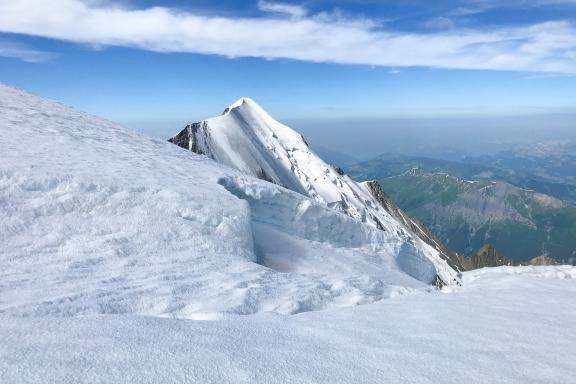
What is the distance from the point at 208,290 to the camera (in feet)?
31.3

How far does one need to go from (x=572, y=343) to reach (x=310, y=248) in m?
12.4

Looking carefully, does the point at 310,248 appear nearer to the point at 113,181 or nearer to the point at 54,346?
the point at 113,181

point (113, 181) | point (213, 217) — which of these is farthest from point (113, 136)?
point (213, 217)

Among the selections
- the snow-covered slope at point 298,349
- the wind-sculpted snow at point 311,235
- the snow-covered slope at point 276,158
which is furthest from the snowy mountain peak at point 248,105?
the snow-covered slope at point 298,349

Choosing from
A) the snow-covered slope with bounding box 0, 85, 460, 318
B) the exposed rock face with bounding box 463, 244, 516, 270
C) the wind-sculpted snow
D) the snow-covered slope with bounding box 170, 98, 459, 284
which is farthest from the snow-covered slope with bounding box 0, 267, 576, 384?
the exposed rock face with bounding box 463, 244, 516, 270

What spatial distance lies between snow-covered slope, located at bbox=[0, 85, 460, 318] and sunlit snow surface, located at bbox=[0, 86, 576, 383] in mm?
50

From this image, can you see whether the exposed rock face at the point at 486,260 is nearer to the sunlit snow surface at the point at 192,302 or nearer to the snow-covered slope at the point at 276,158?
the snow-covered slope at the point at 276,158

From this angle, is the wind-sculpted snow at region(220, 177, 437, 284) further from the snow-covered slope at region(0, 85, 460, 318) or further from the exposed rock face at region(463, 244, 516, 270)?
the exposed rock face at region(463, 244, 516, 270)

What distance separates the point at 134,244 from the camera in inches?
449

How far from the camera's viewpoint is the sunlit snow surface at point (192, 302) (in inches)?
212

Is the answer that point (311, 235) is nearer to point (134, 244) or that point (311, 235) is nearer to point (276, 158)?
point (134, 244)

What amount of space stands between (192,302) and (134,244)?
11.7ft

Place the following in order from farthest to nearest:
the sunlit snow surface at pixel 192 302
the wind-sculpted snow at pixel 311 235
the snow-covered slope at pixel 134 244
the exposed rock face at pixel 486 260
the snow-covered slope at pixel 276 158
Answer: the exposed rock face at pixel 486 260 < the snow-covered slope at pixel 276 158 < the wind-sculpted snow at pixel 311 235 < the snow-covered slope at pixel 134 244 < the sunlit snow surface at pixel 192 302

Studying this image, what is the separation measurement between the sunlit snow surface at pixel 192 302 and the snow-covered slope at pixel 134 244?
50 mm
